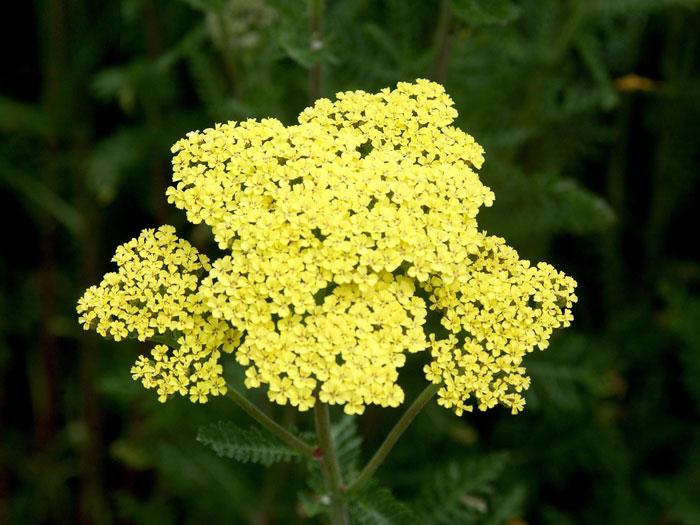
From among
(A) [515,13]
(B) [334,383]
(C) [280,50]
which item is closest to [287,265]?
(B) [334,383]

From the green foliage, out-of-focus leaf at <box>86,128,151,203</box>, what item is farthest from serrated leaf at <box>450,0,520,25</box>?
out-of-focus leaf at <box>86,128,151,203</box>

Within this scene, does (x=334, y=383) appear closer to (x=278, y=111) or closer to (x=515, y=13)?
(x=515, y=13)

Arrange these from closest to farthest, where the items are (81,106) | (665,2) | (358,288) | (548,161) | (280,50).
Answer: (358,288) < (280,50) < (665,2) < (548,161) < (81,106)

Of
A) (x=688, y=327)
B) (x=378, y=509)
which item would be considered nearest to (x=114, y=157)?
(x=378, y=509)

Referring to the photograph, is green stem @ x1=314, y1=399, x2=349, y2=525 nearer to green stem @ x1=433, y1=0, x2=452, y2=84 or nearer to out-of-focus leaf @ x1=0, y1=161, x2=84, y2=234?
green stem @ x1=433, y1=0, x2=452, y2=84

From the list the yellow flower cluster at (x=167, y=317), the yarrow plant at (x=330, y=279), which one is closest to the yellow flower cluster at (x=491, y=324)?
the yarrow plant at (x=330, y=279)

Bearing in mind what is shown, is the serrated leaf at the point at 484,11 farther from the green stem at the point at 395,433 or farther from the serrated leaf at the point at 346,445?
the serrated leaf at the point at 346,445
